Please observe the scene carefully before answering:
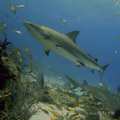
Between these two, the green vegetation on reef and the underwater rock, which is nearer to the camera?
the green vegetation on reef

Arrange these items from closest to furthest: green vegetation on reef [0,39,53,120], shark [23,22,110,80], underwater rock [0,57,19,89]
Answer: shark [23,22,110,80], green vegetation on reef [0,39,53,120], underwater rock [0,57,19,89]

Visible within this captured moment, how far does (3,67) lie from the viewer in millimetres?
4211

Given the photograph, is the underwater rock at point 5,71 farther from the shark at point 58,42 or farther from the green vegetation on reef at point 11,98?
the shark at point 58,42

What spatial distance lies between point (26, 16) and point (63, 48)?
255ft

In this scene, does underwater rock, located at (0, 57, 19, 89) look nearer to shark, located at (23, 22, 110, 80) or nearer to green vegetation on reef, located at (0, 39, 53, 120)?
green vegetation on reef, located at (0, 39, 53, 120)

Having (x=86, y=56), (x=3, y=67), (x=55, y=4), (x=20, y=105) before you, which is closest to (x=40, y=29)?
(x=86, y=56)

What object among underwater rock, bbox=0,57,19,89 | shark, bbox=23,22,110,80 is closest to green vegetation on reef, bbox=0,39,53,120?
underwater rock, bbox=0,57,19,89

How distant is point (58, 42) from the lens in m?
3.28

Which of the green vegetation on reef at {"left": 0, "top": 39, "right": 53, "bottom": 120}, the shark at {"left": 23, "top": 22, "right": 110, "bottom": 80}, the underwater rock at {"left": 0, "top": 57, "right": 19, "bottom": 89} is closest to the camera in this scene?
the shark at {"left": 23, "top": 22, "right": 110, "bottom": 80}

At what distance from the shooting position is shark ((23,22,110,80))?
288 centimetres

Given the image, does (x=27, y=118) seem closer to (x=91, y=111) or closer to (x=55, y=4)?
(x=91, y=111)

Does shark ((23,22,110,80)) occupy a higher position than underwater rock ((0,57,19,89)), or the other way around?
shark ((23,22,110,80))

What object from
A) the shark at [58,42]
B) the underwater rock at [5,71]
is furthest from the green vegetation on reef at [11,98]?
the shark at [58,42]

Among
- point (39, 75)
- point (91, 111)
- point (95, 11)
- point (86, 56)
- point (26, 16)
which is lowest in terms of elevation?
point (26, 16)
